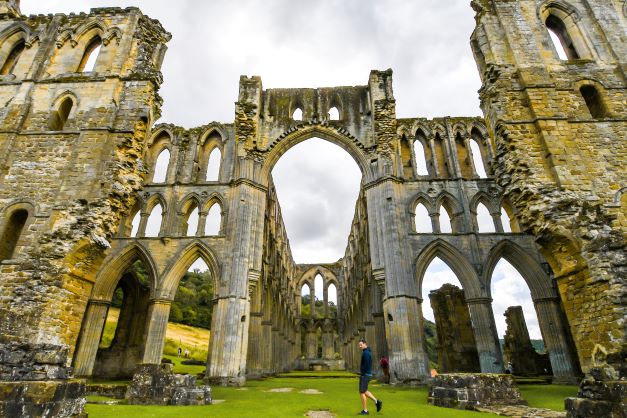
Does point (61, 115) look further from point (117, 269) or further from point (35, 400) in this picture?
point (35, 400)

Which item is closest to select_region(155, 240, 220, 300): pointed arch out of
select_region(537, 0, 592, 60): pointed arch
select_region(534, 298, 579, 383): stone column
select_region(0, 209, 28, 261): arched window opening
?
select_region(0, 209, 28, 261): arched window opening

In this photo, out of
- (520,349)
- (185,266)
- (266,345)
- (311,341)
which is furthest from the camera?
(311,341)

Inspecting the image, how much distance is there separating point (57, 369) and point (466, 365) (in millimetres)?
17708

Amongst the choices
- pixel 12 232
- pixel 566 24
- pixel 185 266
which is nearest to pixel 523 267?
pixel 566 24

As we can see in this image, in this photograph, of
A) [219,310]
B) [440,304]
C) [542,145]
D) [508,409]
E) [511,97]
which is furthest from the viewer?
[440,304]

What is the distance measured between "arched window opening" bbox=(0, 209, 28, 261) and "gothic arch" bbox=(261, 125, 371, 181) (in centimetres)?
947

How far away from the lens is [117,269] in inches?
606

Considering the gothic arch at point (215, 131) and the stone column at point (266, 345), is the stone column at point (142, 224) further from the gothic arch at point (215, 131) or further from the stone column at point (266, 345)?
the stone column at point (266, 345)

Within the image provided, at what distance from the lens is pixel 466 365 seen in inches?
678

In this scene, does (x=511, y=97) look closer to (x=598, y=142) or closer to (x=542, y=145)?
(x=542, y=145)

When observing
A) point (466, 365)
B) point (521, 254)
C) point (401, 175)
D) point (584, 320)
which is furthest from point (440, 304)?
point (584, 320)

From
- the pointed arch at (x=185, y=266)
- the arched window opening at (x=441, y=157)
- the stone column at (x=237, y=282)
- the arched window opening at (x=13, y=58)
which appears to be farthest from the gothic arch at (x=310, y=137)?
the arched window opening at (x=13, y=58)

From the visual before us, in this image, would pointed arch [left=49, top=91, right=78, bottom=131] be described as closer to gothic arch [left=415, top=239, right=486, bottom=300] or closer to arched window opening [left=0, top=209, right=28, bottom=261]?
arched window opening [left=0, top=209, right=28, bottom=261]

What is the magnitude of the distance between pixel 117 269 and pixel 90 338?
297cm
